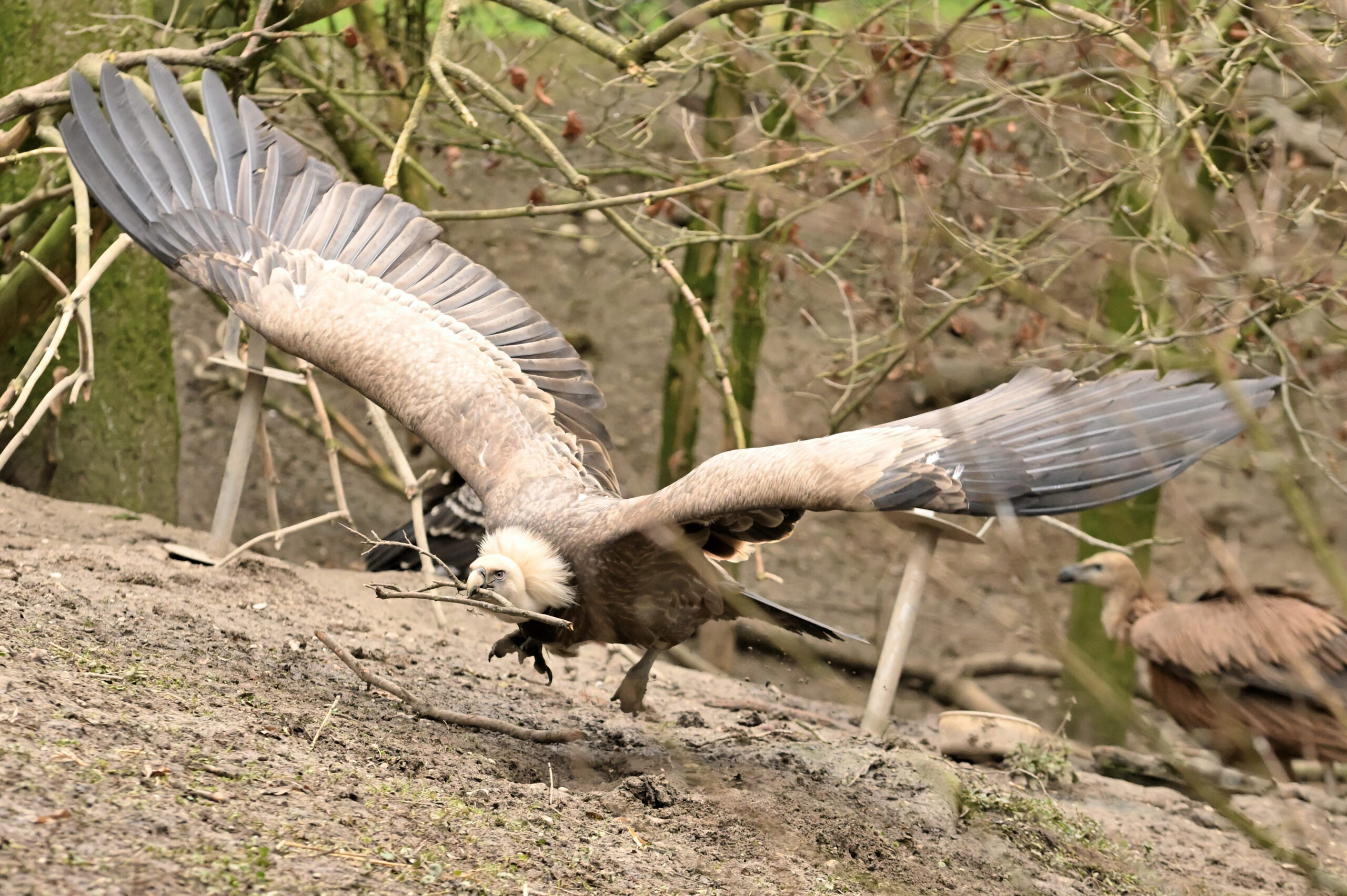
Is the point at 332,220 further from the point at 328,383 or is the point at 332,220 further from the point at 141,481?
the point at 328,383

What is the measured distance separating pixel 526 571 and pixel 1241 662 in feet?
11.4

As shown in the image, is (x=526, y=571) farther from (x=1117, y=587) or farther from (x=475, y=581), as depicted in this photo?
(x=1117, y=587)

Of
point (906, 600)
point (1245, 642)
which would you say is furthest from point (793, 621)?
point (1245, 642)

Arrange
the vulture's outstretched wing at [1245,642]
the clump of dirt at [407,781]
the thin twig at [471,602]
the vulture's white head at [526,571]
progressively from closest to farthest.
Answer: the clump of dirt at [407,781], the thin twig at [471,602], the vulture's white head at [526,571], the vulture's outstretched wing at [1245,642]

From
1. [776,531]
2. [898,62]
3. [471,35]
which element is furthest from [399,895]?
[471,35]

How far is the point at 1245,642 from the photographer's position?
557cm

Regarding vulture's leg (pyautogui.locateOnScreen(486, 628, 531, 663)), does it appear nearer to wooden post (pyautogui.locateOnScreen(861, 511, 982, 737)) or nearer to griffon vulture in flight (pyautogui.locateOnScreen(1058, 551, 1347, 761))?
wooden post (pyautogui.locateOnScreen(861, 511, 982, 737))

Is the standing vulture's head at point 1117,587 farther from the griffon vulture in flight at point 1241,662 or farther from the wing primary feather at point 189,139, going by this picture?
the wing primary feather at point 189,139

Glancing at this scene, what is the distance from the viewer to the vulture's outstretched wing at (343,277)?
419 centimetres

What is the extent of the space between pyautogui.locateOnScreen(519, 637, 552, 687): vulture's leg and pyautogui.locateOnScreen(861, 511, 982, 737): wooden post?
1.05m

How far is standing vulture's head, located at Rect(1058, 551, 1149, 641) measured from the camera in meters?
6.14

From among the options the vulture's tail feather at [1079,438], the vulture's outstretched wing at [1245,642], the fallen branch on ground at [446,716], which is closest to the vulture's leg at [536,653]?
the fallen branch on ground at [446,716]

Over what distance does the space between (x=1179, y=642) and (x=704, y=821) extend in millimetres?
3492

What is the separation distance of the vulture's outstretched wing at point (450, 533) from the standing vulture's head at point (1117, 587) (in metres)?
2.92
